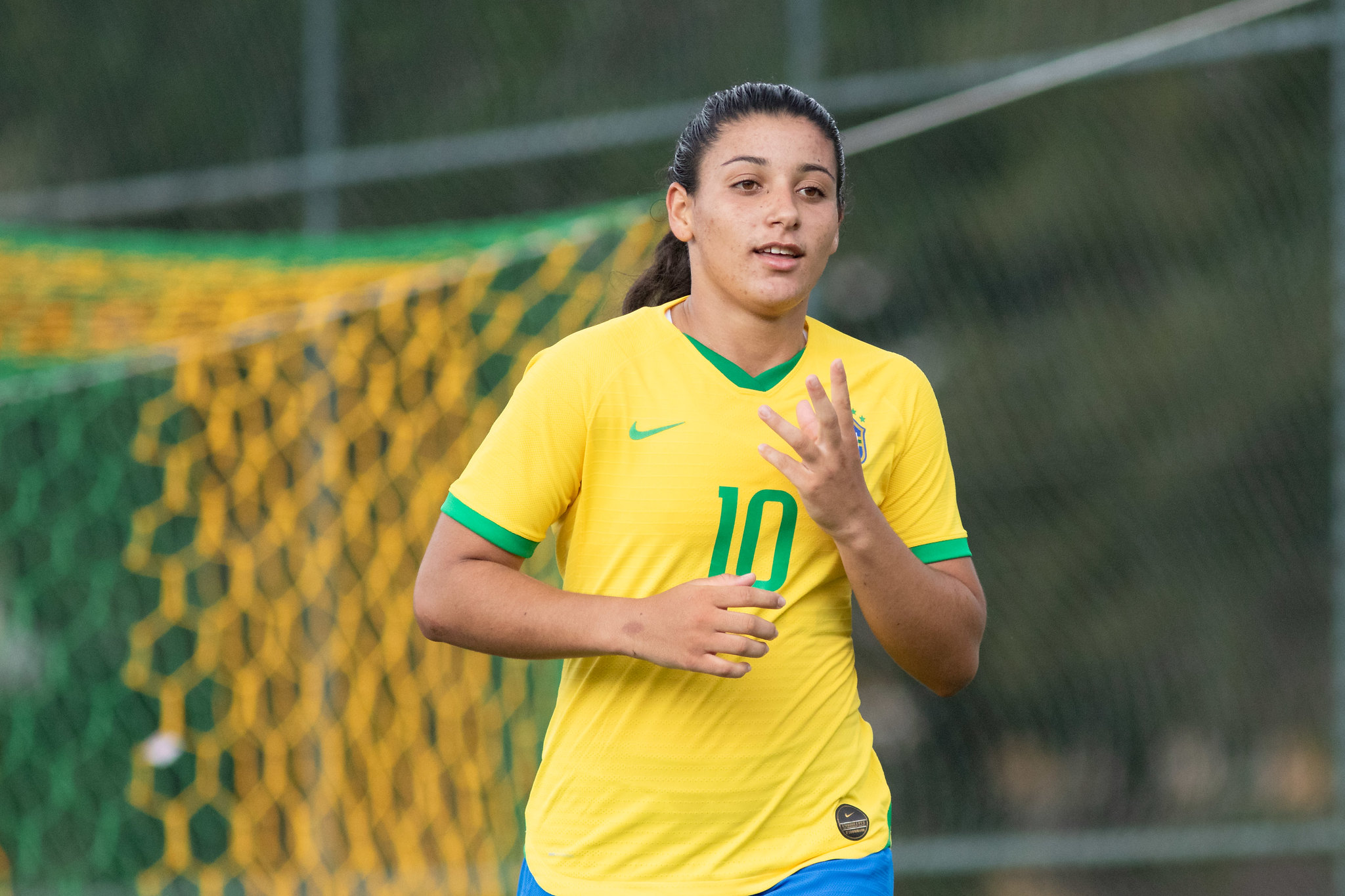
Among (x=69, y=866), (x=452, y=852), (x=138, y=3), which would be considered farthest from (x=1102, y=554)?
(x=138, y=3)

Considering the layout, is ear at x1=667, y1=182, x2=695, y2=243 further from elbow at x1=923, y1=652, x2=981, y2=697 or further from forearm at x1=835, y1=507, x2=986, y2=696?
elbow at x1=923, y1=652, x2=981, y2=697

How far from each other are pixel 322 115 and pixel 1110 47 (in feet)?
11.9

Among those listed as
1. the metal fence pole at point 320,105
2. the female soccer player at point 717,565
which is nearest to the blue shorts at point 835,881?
the female soccer player at point 717,565

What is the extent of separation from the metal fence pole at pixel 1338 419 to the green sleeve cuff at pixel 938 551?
311 centimetres

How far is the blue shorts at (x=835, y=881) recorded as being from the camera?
2121 millimetres

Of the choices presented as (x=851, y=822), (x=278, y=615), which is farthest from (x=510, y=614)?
(x=278, y=615)

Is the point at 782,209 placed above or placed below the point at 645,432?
above

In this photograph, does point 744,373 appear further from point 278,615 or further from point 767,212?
point 278,615

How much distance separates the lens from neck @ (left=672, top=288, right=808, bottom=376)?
226cm

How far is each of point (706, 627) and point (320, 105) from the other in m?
5.96

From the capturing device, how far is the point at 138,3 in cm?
798

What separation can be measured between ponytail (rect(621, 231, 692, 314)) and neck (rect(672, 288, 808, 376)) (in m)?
0.29

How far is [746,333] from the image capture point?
7.43ft

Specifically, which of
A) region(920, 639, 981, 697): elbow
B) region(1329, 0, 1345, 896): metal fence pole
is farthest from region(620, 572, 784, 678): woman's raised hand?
region(1329, 0, 1345, 896): metal fence pole
